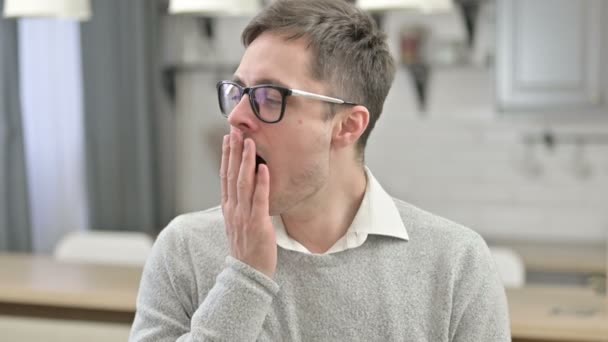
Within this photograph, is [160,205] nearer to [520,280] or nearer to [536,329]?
[520,280]

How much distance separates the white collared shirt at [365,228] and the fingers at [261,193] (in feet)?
0.51

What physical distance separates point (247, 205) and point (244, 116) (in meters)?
0.13

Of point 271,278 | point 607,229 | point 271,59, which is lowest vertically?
point 607,229

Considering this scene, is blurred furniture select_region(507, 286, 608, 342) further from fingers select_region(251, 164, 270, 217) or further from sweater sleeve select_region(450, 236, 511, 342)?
fingers select_region(251, 164, 270, 217)

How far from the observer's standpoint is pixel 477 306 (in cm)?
157

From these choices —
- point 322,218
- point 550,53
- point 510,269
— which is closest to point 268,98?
point 322,218

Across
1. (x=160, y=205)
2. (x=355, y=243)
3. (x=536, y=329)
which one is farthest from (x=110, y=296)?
(x=160, y=205)

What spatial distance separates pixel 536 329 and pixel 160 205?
2539 millimetres

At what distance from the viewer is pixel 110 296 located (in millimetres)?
2807

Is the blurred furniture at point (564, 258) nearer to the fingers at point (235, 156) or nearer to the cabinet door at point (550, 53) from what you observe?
the cabinet door at point (550, 53)

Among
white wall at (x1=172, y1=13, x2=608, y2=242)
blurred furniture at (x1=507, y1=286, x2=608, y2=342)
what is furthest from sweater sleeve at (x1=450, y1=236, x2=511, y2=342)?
white wall at (x1=172, y1=13, x2=608, y2=242)

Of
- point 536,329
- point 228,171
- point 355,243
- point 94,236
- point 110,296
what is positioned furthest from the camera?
point 94,236

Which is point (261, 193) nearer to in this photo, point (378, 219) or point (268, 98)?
point (268, 98)

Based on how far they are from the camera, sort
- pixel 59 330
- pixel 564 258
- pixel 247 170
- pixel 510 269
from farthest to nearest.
A: pixel 564 258 → pixel 510 269 → pixel 59 330 → pixel 247 170
